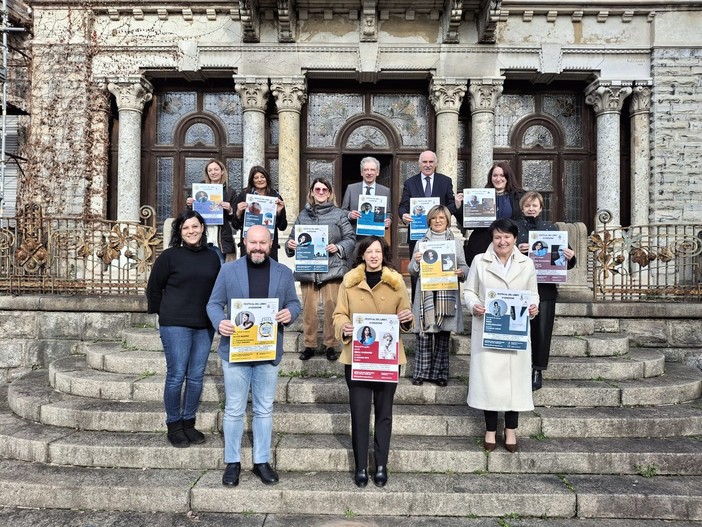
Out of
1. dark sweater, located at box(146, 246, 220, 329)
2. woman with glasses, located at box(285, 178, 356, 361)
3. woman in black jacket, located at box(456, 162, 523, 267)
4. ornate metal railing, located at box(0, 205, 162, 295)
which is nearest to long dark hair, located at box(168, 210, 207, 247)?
dark sweater, located at box(146, 246, 220, 329)

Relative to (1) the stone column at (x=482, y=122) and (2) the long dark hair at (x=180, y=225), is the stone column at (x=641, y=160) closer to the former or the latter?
(1) the stone column at (x=482, y=122)

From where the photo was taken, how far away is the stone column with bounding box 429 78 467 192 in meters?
11.3

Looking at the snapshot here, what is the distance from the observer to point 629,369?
20.2 feet

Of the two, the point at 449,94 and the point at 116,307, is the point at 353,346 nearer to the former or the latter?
the point at 116,307

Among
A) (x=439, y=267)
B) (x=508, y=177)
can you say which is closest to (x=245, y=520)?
(x=439, y=267)

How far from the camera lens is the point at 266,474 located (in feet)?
14.1

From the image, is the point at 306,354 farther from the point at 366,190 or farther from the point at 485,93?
the point at 485,93

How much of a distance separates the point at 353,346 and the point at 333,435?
1.42 m

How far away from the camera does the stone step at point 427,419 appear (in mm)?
5090

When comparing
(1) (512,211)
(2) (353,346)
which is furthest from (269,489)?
(1) (512,211)

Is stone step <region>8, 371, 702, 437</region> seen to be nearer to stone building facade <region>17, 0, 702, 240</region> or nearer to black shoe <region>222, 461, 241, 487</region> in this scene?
black shoe <region>222, 461, 241, 487</region>

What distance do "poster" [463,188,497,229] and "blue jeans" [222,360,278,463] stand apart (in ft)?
9.38

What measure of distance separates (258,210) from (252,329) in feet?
6.55

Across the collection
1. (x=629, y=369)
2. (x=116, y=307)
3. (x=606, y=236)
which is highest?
(x=606, y=236)
